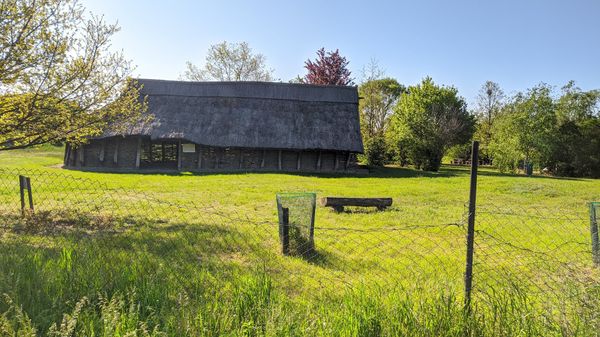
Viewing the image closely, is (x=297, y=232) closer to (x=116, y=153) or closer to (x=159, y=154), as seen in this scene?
(x=159, y=154)

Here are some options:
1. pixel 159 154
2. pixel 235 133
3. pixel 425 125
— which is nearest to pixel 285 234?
pixel 235 133

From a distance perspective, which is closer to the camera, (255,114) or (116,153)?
(116,153)

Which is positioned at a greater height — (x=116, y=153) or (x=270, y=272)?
(x=116, y=153)

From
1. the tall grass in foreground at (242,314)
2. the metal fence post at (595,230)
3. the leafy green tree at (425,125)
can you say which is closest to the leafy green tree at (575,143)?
the leafy green tree at (425,125)

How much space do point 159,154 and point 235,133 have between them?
4943mm

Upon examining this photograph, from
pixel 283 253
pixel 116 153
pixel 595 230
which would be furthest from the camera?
pixel 116 153

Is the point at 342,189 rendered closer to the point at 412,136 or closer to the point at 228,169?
the point at 228,169

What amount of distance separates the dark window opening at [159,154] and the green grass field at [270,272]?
37.1ft

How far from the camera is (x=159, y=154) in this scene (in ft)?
78.2

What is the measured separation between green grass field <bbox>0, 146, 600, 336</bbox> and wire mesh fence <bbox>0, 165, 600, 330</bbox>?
28 mm

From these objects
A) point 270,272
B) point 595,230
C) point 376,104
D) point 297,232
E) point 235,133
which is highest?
point 376,104

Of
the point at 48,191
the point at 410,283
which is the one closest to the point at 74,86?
the point at 48,191

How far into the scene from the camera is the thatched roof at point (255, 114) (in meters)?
23.9

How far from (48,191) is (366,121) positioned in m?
35.4
